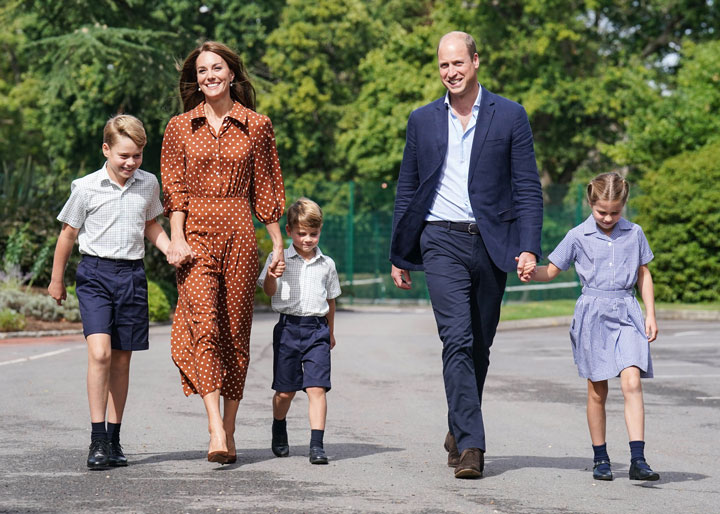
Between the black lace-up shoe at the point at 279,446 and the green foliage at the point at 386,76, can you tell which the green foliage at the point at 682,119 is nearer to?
the green foliage at the point at 386,76

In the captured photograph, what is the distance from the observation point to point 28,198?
67.5 feet

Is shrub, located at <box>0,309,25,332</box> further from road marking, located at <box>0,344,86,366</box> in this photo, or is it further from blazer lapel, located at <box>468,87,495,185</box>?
blazer lapel, located at <box>468,87,495,185</box>

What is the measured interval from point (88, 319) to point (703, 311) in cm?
1723

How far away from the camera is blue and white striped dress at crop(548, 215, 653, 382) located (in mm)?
6211

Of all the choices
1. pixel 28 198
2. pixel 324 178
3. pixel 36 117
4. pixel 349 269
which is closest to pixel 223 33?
pixel 324 178

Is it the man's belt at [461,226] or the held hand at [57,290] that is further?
the held hand at [57,290]

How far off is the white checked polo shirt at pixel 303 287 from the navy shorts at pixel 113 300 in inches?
26.8

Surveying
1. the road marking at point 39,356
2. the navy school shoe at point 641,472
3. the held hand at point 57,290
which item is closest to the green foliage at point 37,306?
the road marking at point 39,356

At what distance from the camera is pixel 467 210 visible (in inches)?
246

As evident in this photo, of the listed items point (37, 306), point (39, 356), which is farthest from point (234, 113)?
point (37, 306)

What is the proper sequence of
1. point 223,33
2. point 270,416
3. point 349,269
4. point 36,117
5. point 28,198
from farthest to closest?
1. point 36,117
2. point 223,33
3. point 349,269
4. point 28,198
5. point 270,416

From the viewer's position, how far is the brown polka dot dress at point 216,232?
20.5 feet

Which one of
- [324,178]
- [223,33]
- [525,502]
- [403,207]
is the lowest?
[525,502]

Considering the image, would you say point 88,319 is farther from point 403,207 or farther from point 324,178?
point 324,178
